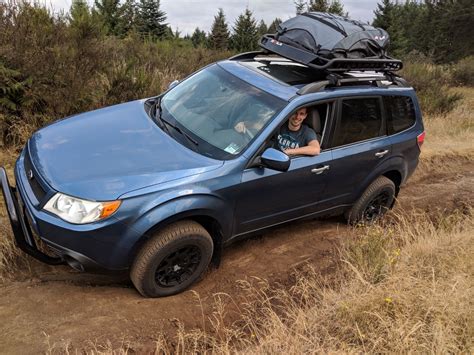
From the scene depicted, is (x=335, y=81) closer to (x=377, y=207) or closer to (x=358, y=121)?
(x=358, y=121)

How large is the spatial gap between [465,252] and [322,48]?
231 cm

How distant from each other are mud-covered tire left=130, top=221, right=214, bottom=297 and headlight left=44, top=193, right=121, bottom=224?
0.42 meters

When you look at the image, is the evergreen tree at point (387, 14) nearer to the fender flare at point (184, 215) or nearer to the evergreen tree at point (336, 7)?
the evergreen tree at point (336, 7)

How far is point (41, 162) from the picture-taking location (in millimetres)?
3529

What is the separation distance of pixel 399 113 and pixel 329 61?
1419 millimetres

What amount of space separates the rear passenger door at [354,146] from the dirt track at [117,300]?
62 cm

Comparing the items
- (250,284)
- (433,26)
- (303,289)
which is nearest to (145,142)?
(250,284)

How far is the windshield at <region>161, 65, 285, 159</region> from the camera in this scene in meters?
3.88

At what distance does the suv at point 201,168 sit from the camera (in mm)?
3196

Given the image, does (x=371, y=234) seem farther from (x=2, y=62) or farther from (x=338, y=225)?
(x=2, y=62)

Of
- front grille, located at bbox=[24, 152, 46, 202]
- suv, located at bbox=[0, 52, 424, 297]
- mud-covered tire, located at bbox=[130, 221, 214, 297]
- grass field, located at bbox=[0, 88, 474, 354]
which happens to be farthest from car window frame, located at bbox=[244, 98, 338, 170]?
front grille, located at bbox=[24, 152, 46, 202]

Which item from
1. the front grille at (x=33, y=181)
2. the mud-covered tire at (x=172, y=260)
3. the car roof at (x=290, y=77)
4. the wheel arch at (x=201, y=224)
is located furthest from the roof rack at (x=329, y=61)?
the front grille at (x=33, y=181)

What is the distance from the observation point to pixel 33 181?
11.4 feet

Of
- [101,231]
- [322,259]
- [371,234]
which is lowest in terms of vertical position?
[322,259]
